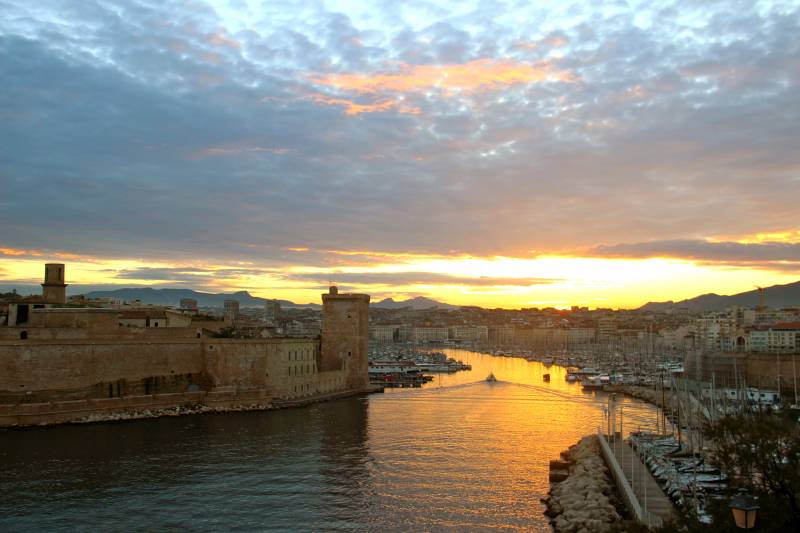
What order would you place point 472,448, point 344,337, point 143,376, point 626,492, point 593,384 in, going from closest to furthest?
point 626,492 < point 472,448 < point 143,376 < point 344,337 < point 593,384

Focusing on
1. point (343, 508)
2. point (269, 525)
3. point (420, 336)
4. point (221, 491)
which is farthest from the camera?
point (420, 336)

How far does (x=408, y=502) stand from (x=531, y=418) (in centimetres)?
1849

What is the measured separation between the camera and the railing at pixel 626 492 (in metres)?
15.6

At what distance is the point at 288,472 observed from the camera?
72.3 feet

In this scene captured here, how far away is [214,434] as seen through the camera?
92.0 ft

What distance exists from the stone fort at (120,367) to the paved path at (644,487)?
1944cm

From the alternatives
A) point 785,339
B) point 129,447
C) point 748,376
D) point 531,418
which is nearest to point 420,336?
point 785,339

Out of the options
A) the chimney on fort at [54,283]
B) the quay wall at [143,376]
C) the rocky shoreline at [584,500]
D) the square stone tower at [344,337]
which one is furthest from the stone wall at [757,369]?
the chimney on fort at [54,283]

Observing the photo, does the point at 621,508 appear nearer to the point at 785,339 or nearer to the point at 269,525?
the point at 269,525

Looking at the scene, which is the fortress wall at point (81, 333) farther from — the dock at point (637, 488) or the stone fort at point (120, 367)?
the dock at point (637, 488)

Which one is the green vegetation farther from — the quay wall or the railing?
the quay wall

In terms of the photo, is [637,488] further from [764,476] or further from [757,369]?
[757,369]

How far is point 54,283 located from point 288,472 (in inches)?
1037

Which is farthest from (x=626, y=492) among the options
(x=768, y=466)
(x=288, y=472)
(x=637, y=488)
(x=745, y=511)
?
(x=745, y=511)
